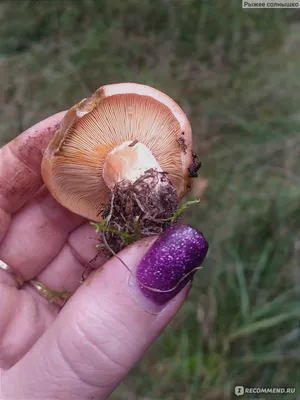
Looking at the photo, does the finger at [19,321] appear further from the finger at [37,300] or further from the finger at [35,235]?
the finger at [35,235]

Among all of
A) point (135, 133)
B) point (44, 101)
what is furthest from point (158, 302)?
point (44, 101)

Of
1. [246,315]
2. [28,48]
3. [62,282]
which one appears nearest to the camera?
[62,282]

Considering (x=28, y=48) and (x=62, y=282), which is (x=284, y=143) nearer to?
(x=62, y=282)

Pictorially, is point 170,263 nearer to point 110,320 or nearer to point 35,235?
point 110,320

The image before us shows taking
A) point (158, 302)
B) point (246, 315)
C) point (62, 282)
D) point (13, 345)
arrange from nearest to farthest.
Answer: point (158, 302) → point (13, 345) → point (62, 282) → point (246, 315)

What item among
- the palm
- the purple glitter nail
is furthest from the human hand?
the palm

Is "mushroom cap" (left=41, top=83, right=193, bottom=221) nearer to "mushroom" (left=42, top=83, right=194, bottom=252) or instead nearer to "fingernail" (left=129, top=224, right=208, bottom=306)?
"mushroom" (left=42, top=83, right=194, bottom=252)

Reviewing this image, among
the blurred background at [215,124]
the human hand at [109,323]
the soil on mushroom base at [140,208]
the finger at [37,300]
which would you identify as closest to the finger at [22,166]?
the finger at [37,300]

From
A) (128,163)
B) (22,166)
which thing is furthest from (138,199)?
(22,166)
